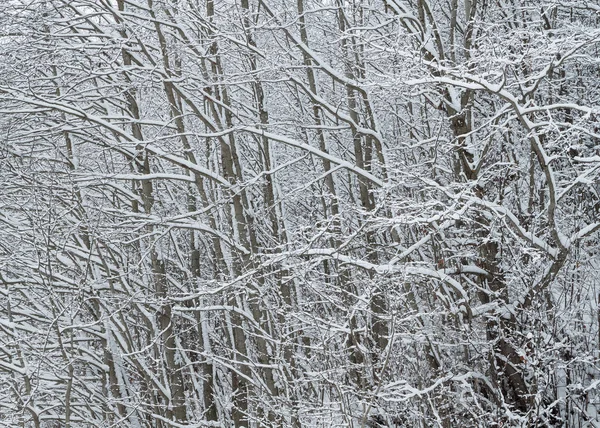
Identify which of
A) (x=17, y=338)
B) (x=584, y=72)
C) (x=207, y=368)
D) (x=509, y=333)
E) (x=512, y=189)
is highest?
(x=584, y=72)

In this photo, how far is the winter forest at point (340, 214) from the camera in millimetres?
6773

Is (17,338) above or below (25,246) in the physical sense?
below

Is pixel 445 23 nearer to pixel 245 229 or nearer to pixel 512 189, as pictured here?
pixel 512 189

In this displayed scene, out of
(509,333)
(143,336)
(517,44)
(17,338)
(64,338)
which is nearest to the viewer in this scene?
(517,44)

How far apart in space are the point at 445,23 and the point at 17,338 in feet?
27.5

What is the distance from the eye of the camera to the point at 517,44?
643 centimetres

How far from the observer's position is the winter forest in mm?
6773

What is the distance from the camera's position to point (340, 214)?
773 cm

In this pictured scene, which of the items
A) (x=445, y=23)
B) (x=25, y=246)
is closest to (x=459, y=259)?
(x=445, y=23)

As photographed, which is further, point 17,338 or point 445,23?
point 445,23

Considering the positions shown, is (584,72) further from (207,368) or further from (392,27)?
(207,368)

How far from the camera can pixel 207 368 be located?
13266 mm

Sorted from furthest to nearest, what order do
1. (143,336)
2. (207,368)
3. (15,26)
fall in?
(143,336), (207,368), (15,26)

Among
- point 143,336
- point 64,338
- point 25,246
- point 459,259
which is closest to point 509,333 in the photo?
point 459,259
